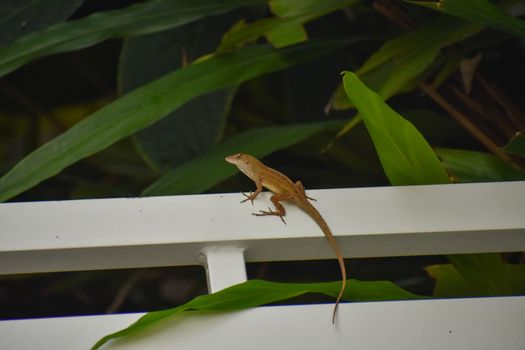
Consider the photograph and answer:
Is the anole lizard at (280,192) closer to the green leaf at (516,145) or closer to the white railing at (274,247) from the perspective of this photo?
the white railing at (274,247)

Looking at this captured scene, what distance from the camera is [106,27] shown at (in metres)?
1.46

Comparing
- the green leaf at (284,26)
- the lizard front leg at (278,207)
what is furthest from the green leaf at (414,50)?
the lizard front leg at (278,207)

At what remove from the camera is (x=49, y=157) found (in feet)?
4.08

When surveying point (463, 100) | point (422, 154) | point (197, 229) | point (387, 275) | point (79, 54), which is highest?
point (79, 54)

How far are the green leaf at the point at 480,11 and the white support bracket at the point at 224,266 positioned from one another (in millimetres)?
452

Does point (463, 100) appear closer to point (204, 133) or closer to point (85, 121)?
point (204, 133)

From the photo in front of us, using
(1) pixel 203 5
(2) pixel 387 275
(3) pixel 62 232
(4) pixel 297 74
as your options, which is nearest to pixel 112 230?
(3) pixel 62 232

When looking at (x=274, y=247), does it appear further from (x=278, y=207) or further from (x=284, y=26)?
(x=284, y=26)

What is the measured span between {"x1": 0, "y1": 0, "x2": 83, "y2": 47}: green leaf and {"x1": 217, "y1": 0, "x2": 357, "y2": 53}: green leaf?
1.45ft

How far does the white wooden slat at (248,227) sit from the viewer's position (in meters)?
0.95

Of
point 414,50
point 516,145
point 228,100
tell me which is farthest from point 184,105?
point 516,145

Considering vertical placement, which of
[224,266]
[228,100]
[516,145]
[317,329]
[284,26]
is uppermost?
[228,100]

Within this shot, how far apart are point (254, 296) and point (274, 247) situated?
0.29 ft

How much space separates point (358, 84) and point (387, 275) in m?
0.95
